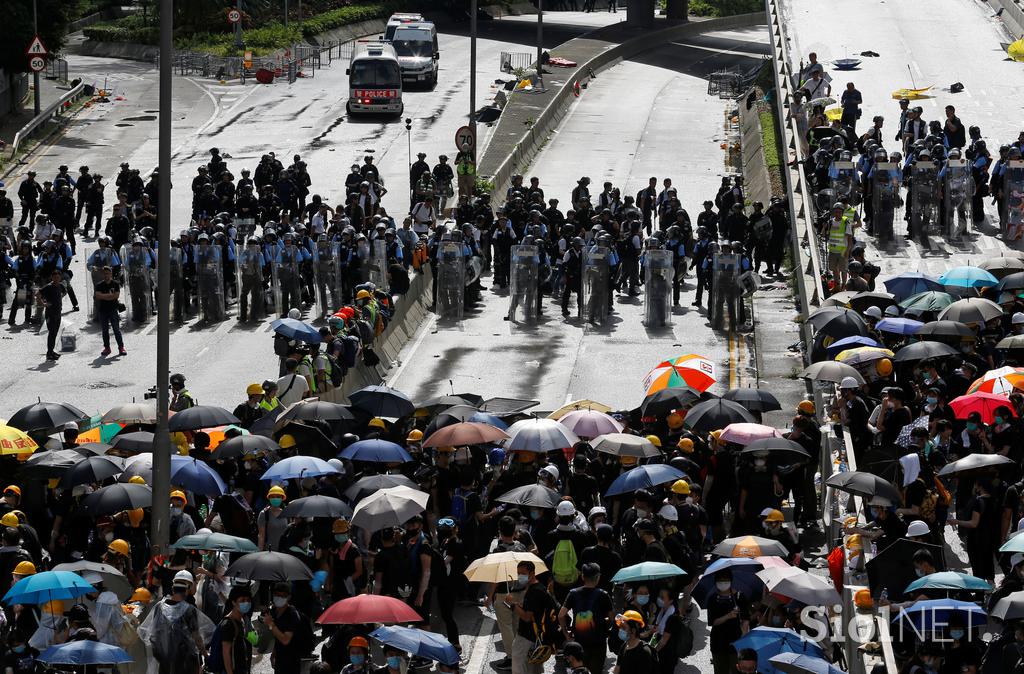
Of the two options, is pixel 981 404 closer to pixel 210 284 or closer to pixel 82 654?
pixel 82 654

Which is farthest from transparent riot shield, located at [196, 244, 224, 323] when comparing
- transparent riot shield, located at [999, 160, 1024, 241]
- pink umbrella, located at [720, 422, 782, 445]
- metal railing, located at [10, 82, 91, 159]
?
metal railing, located at [10, 82, 91, 159]

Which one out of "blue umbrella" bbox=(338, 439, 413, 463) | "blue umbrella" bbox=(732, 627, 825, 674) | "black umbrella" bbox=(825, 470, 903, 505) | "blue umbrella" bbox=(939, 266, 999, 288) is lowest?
"blue umbrella" bbox=(338, 439, 413, 463)

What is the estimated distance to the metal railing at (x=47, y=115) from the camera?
4838 centimetres

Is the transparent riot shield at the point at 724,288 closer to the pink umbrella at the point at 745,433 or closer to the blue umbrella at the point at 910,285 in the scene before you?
the blue umbrella at the point at 910,285

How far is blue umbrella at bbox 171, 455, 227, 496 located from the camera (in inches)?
704

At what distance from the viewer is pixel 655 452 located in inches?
717

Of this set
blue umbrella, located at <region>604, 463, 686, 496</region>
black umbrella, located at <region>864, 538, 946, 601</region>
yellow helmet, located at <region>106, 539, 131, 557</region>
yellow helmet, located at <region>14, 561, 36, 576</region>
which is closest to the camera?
black umbrella, located at <region>864, 538, 946, 601</region>

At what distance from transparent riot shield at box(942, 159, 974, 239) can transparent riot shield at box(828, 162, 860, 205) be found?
1782 mm

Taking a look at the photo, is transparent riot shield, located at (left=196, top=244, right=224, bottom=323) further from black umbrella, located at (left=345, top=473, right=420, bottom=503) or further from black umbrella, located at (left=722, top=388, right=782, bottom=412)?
black umbrella, located at (left=345, top=473, right=420, bottom=503)

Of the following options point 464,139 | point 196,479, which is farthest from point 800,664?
point 464,139

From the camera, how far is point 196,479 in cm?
1789

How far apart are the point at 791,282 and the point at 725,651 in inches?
734

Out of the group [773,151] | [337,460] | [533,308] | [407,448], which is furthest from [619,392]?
[773,151]

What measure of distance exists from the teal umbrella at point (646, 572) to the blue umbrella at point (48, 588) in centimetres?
440
